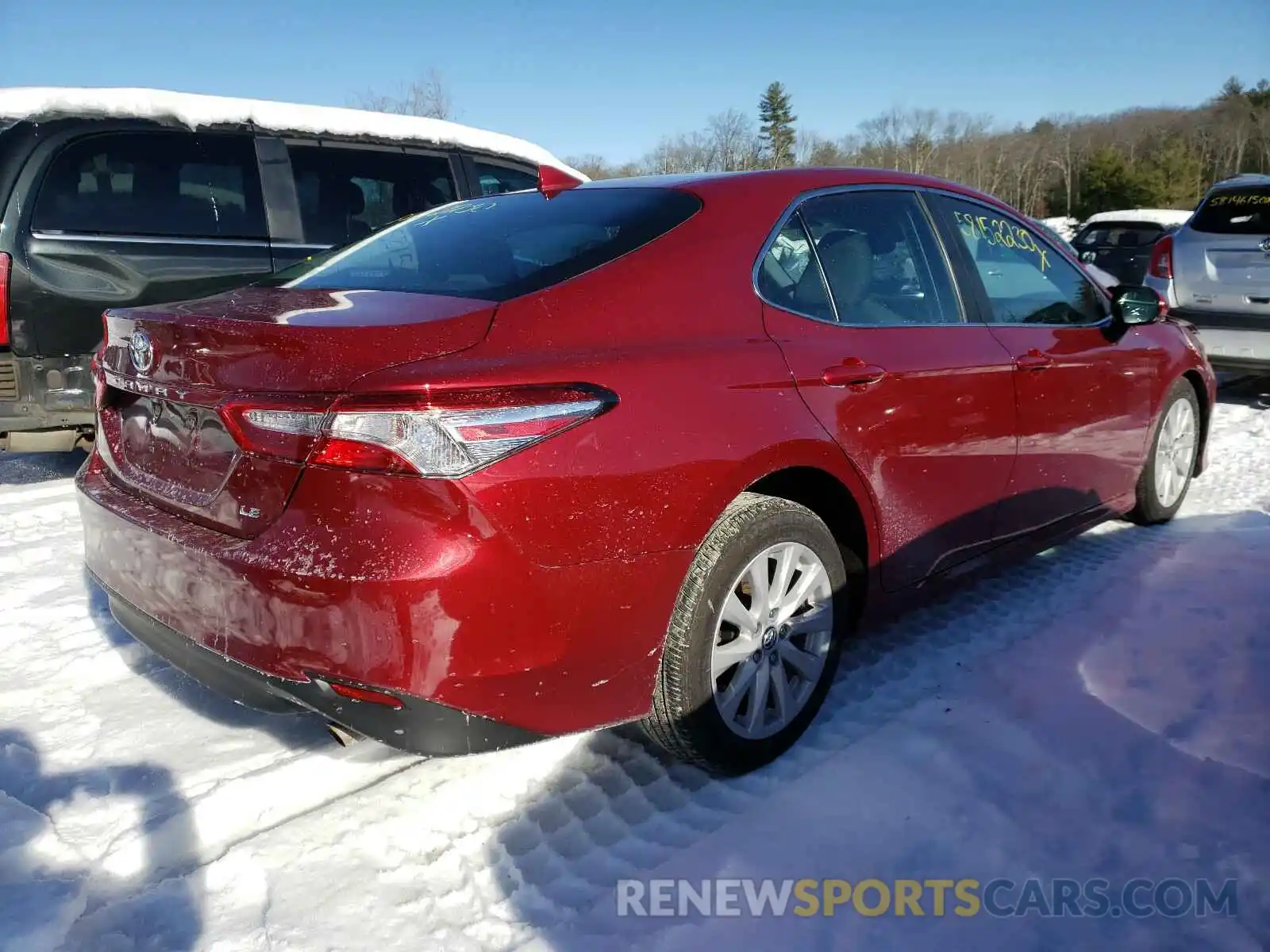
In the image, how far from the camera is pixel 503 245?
2434mm

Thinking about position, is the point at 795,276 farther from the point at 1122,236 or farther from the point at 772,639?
the point at 1122,236

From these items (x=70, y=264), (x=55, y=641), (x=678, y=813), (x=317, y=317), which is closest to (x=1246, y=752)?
(x=678, y=813)

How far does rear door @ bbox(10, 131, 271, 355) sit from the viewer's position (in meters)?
4.29

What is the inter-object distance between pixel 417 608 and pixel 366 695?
0.75 feet

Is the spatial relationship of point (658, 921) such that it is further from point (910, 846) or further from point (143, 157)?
point (143, 157)

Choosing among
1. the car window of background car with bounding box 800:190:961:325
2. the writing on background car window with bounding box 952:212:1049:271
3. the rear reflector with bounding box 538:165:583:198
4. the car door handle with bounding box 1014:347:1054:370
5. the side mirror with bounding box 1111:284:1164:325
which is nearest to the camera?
the car window of background car with bounding box 800:190:961:325

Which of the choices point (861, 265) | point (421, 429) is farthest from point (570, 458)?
point (861, 265)

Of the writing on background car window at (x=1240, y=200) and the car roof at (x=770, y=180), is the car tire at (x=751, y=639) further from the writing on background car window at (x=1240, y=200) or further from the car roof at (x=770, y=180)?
the writing on background car window at (x=1240, y=200)

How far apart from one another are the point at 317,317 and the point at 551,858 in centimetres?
133

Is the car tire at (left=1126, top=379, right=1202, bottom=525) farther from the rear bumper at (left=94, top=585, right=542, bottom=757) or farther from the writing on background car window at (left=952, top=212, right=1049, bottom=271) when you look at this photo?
the rear bumper at (left=94, top=585, right=542, bottom=757)

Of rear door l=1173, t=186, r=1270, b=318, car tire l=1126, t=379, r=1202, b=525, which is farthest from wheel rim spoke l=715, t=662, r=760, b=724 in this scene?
rear door l=1173, t=186, r=1270, b=318

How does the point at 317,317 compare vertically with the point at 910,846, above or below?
above

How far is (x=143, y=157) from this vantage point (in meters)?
4.66

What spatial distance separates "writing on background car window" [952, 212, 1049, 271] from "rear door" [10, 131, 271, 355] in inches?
144
